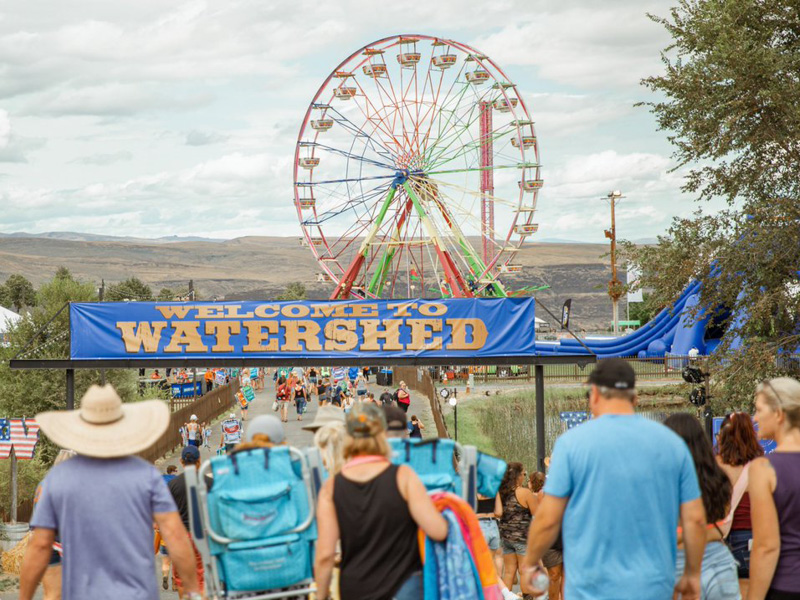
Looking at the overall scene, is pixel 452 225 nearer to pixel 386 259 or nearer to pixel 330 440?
pixel 386 259

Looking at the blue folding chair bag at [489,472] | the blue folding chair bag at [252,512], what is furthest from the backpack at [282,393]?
the blue folding chair bag at [252,512]

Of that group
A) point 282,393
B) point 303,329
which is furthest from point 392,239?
point 303,329

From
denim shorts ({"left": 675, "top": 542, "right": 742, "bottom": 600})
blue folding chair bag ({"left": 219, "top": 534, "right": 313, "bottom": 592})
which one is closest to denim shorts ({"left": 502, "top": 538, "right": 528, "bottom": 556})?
denim shorts ({"left": 675, "top": 542, "right": 742, "bottom": 600})

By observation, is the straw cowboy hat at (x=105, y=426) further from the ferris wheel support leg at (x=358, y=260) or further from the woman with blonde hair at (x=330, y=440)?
the ferris wheel support leg at (x=358, y=260)

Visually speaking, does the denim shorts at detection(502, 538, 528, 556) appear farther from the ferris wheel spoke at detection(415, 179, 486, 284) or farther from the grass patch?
the ferris wheel spoke at detection(415, 179, 486, 284)

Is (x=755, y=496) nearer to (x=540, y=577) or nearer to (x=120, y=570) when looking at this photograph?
(x=540, y=577)

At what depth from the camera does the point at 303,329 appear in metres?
17.0

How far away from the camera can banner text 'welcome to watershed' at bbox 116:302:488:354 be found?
16.7 m

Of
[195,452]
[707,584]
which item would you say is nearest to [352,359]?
[195,452]

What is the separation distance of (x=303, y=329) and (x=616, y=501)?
13092 millimetres

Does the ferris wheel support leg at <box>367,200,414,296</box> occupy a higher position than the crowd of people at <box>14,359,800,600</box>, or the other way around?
the ferris wheel support leg at <box>367,200,414,296</box>

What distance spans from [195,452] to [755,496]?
5.02 metres

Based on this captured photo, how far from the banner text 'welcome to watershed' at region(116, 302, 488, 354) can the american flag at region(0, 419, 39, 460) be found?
228 cm

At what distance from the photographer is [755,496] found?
4633 mm
